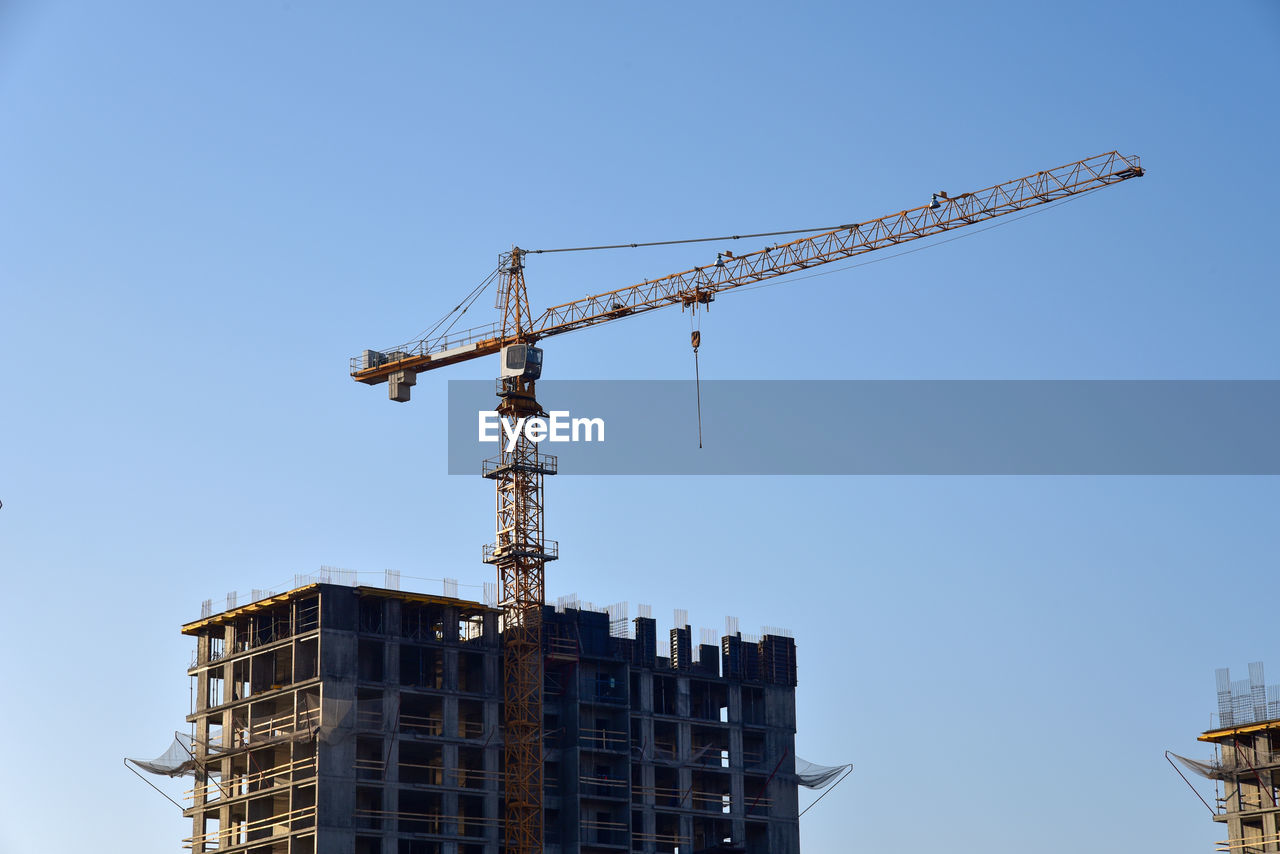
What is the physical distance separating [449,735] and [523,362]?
945 inches

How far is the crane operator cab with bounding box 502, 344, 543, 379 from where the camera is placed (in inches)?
5015

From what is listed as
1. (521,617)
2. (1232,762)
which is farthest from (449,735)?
(1232,762)

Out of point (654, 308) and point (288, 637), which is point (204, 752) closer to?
point (288, 637)

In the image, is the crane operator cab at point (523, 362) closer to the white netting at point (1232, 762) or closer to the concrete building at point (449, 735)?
the concrete building at point (449, 735)

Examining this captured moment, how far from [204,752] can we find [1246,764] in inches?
2578

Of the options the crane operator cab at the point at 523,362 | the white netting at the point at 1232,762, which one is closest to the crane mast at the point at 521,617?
the crane operator cab at the point at 523,362

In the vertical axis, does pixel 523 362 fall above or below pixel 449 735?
above

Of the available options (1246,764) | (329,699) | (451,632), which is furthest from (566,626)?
(1246,764)

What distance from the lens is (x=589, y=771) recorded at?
125625mm

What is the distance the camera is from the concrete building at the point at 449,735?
116 meters

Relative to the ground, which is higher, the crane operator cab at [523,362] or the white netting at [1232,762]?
the crane operator cab at [523,362]

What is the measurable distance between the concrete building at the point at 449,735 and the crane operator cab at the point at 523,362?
15.2 metres

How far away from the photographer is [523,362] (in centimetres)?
12738

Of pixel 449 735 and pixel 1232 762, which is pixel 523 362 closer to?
pixel 449 735
